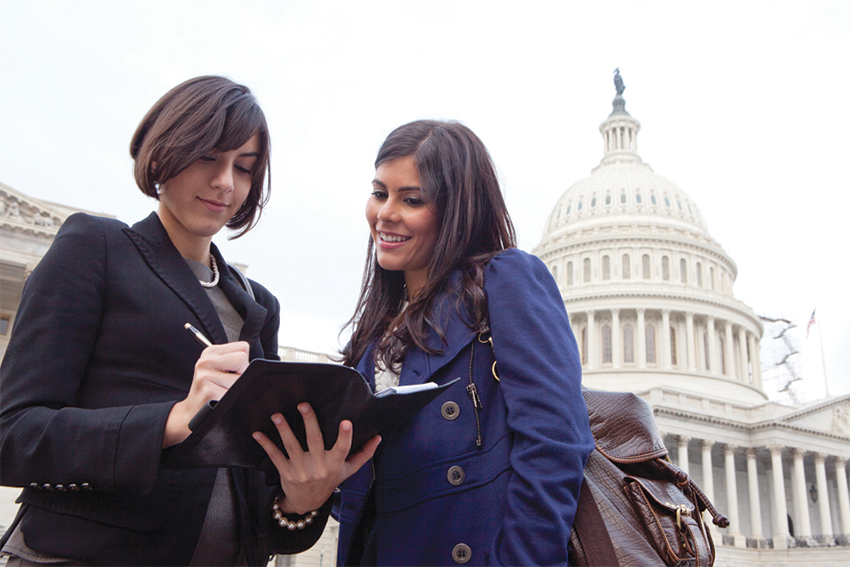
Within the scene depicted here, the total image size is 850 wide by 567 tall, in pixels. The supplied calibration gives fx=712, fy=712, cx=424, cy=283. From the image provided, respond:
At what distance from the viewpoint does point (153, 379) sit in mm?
2363

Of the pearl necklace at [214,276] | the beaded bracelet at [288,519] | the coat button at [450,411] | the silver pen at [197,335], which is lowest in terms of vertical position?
the beaded bracelet at [288,519]

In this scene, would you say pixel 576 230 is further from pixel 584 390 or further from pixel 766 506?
pixel 584 390

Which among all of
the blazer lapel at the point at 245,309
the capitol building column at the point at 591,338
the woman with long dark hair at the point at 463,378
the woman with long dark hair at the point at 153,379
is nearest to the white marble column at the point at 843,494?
the capitol building column at the point at 591,338

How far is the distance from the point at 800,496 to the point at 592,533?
5093cm

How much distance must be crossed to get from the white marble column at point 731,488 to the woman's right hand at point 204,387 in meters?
47.9

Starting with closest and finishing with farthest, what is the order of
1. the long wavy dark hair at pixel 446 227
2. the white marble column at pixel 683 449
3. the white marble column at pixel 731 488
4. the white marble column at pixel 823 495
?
1. the long wavy dark hair at pixel 446 227
2. the white marble column at pixel 683 449
3. the white marble column at pixel 731 488
4. the white marble column at pixel 823 495

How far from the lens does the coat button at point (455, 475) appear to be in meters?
2.53

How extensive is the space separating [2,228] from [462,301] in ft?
88.6

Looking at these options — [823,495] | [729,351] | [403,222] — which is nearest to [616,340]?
[729,351]

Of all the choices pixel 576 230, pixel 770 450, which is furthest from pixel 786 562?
pixel 576 230

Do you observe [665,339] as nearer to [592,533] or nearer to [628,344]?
[628,344]

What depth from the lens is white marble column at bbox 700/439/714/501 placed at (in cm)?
4316

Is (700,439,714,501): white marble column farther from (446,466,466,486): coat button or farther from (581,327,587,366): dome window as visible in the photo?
(446,466,466,486): coat button

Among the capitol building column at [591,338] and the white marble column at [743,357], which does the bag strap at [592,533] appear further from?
the white marble column at [743,357]
